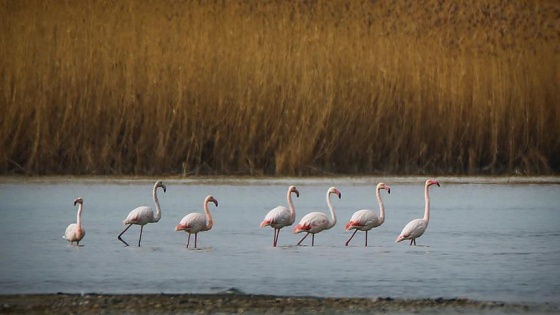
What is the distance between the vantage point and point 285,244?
31.2 ft

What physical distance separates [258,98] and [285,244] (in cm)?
438

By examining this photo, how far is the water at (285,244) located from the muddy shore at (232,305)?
22cm

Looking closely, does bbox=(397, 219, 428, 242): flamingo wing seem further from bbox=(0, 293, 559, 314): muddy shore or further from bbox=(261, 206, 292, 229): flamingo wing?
bbox=(0, 293, 559, 314): muddy shore

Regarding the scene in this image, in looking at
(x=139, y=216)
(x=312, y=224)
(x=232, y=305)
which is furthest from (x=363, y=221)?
(x=232, y=305)

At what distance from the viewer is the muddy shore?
636cm

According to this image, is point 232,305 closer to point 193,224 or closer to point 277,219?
point 193,224

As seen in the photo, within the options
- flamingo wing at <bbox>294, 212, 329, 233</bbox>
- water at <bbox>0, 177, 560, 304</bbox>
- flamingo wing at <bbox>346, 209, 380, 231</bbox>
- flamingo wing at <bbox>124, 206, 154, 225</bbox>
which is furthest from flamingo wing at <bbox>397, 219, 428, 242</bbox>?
flamingo wing at <bbox>124, 206, 154, 225</bbox>

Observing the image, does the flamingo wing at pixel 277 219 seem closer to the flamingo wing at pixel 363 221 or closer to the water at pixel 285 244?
the water at pixel 285 244

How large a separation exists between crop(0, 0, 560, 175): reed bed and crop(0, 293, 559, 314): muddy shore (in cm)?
637

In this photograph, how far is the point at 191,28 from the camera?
1442cm

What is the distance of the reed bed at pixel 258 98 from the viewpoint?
43.4 feet

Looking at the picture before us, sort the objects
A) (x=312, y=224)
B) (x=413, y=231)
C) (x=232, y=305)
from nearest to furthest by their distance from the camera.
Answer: (x=232, y=305), (x=413, y=231), (x=312, y=224)

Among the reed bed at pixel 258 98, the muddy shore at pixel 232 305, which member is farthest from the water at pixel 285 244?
the reed bed at pixel 258 98

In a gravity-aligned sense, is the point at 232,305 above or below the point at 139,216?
below
